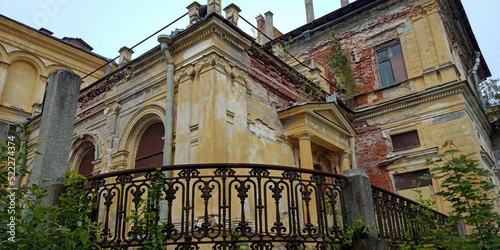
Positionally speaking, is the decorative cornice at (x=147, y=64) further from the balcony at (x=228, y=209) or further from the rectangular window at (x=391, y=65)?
the rectangular window at (x=391, y=65)

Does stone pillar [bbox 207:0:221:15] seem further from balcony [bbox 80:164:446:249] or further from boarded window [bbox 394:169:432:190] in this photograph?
boarded window [bbox 394:169:432:190]

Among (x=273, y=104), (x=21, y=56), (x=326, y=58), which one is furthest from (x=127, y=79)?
(x=21, y=56)

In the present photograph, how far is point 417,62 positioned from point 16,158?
13.3m

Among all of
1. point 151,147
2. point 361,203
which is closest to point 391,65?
point 151,147

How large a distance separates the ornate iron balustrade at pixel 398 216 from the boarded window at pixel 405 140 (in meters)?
6.20

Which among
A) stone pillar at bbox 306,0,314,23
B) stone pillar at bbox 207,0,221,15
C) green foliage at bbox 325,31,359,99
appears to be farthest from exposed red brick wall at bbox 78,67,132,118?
stone pillar at bbox 306,0,314,23

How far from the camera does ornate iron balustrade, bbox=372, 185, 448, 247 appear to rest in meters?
5.87

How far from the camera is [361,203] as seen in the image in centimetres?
540

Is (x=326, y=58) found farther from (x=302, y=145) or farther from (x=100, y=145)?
(x=100, y=145)

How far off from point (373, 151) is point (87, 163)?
10117mm

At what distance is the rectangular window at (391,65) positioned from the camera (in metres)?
14.3

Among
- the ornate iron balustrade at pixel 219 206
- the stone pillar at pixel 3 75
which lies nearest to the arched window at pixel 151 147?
the ornate iron balustrade at pixel 219 206

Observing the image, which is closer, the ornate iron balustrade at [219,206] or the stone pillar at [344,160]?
the ornate iron balustrade at [219,206]

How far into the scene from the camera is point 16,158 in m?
4.30
